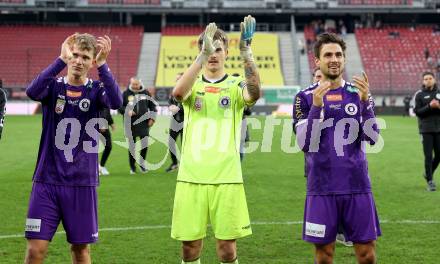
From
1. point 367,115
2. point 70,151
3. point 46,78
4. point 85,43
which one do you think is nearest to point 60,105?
point 46,78

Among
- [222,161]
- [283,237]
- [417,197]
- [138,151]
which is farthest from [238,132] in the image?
[138,151]

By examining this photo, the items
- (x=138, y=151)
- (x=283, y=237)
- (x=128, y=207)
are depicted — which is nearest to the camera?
(x=283, y=237)

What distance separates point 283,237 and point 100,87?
3895mm

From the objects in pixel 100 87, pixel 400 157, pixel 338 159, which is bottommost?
pixel 400 157

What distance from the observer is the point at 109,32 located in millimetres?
58438

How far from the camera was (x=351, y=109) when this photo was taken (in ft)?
19.7

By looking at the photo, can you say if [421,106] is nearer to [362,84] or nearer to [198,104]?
[362,84]

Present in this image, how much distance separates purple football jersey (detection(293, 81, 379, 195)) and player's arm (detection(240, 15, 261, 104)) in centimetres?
45

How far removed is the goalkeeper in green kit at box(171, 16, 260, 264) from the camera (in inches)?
237

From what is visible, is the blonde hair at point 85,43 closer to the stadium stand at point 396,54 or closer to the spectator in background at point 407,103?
the spectator in background at point 407,103

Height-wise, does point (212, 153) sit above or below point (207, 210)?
above

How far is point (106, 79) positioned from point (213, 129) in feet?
3.23

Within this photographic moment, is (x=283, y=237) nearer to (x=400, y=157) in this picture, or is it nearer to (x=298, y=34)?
(x=400, y=157)

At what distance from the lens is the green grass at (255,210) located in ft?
27.2
